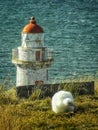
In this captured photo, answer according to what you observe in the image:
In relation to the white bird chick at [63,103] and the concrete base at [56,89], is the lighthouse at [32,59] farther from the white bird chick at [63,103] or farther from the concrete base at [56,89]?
the white bird chick at [63,103]

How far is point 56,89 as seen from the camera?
531 inches

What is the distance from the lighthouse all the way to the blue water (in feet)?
6.32

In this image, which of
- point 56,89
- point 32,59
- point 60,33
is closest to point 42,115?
point 56,89

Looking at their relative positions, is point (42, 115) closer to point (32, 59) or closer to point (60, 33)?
point (32, 59)

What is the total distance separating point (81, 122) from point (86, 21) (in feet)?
264

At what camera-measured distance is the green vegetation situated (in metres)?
9.58

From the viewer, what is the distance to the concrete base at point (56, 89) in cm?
1330

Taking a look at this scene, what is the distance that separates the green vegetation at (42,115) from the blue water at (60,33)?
0.86m

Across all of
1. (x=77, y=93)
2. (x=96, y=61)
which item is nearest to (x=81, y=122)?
(x=77, y=93)

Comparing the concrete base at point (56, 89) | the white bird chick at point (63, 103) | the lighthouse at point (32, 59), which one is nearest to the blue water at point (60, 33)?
the concrete base at point (56, 89)

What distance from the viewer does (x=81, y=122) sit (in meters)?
10.5

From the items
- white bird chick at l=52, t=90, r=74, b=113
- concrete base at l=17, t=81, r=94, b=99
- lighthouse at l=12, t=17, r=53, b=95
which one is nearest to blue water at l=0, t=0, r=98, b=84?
concrete base at l=17, t=81, r=94, b=99

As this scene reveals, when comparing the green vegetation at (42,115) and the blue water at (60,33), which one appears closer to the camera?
the green vegetation at (42,115)

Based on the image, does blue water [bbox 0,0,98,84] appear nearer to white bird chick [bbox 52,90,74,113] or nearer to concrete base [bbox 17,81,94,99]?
concrete base [bbox 17,81,94,99]
